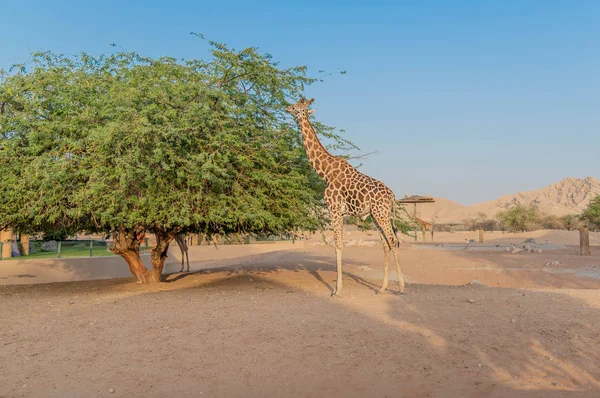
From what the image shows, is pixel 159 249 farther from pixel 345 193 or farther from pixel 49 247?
pixel 49 247

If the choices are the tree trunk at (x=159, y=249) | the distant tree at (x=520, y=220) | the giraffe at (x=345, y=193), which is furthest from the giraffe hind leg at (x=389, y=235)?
the distant tree at (x=520, y=220)

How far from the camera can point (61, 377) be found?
690 cm

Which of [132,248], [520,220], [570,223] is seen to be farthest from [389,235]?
[570,223]

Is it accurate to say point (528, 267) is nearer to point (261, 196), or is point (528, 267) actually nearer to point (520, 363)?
point (261, 196)

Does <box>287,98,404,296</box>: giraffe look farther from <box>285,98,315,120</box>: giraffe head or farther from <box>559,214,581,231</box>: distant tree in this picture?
<box>559,214,581,231</box>: distant tree

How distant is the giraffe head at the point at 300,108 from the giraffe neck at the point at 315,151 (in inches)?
6.8

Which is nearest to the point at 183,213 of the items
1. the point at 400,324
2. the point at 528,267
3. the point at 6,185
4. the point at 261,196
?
the point at 261,196

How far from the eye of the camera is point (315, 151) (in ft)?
→ 45.9

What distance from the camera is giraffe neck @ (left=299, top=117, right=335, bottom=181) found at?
13875mm

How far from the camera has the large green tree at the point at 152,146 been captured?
41.0 ft

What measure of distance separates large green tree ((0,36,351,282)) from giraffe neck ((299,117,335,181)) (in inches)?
16.8

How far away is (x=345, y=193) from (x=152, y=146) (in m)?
4.66

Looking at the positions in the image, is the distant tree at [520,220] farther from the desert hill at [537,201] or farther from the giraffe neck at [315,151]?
the giraffe neck at [315,151]

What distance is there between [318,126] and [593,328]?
923 centimetres
